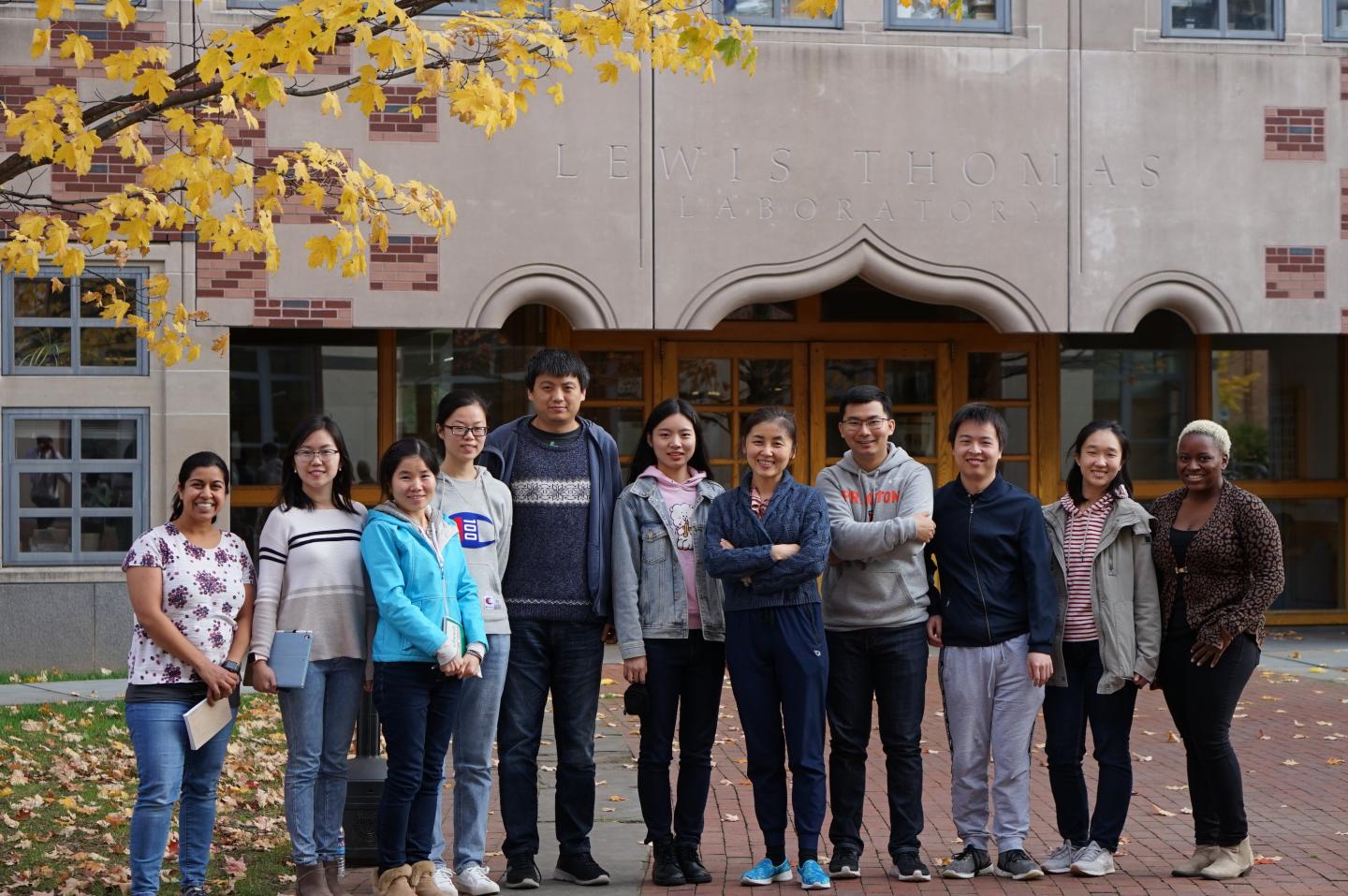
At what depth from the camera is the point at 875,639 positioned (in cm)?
655

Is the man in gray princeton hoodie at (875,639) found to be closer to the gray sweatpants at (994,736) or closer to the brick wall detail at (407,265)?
the gray sweatpants at (994,736)

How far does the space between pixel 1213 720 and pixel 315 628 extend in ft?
11.1

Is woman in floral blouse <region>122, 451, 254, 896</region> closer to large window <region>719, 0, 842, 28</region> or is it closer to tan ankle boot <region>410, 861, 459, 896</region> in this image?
tan ankle boot <region>410, 861, 459, 896</region>

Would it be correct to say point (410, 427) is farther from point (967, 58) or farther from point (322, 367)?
point (967, 58)

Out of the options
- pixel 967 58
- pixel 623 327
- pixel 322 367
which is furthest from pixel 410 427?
pixel 967 58

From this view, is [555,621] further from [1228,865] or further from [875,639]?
[1228,865]

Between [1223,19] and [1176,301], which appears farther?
[1223,19]

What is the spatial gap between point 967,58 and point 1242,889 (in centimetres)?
820

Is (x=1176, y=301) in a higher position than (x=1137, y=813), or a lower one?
higher

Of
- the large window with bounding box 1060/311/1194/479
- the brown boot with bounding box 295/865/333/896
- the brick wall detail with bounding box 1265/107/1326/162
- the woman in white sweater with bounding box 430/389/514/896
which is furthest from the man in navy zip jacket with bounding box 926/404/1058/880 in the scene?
the large window with bounding box 1060/311/1194/479

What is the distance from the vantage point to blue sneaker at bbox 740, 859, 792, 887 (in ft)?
21.1

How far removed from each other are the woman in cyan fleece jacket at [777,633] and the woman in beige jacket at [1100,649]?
954mm

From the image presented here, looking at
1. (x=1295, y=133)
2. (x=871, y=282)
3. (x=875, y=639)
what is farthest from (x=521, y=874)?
(x=1295, y=133)

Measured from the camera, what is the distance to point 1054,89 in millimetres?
13273
